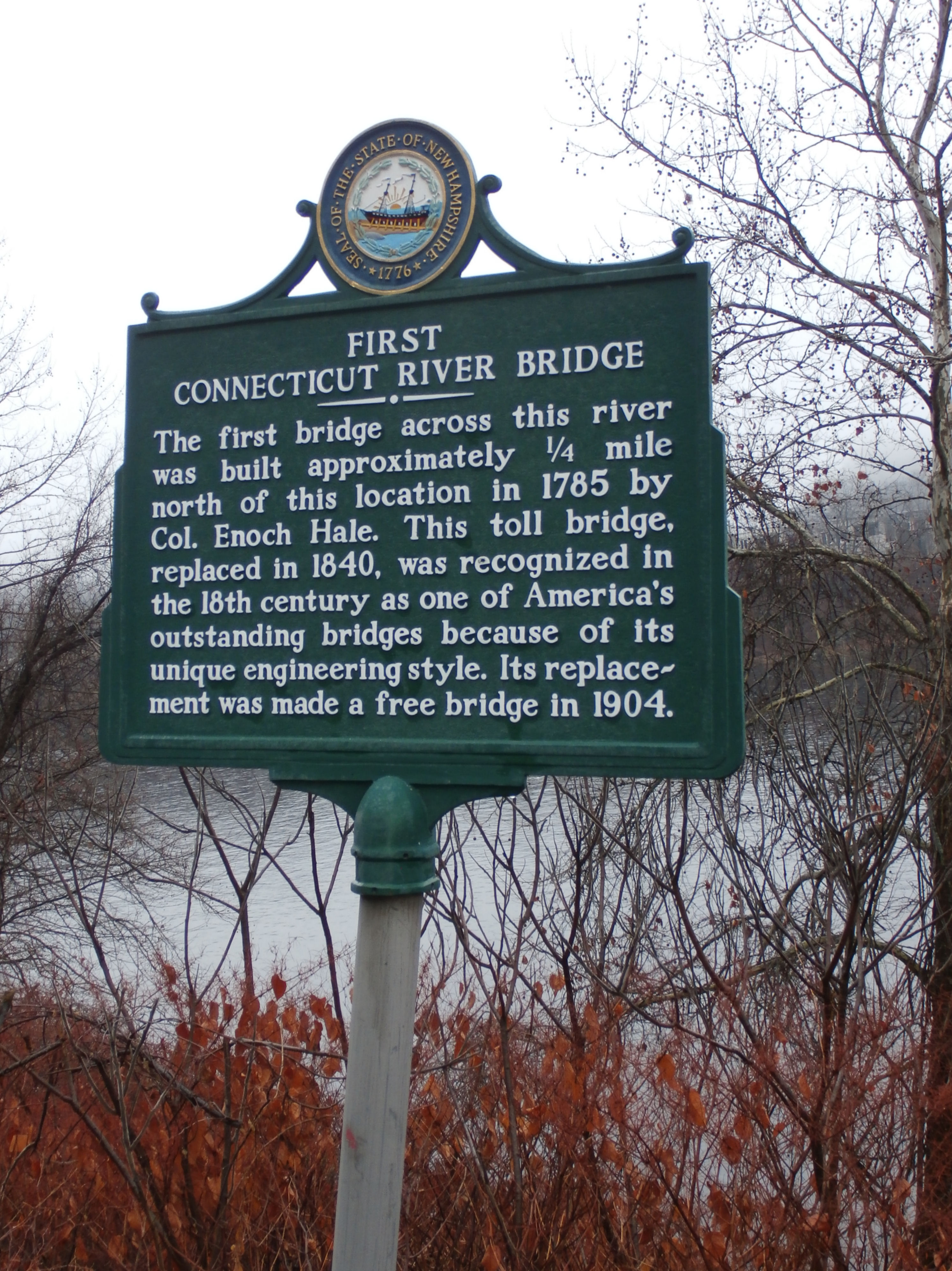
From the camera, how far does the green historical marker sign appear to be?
244 centimetres

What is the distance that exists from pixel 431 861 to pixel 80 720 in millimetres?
15727

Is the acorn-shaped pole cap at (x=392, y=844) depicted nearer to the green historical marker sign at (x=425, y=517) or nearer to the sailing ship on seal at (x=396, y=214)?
the green historical marker sign at (x=425, y=517)

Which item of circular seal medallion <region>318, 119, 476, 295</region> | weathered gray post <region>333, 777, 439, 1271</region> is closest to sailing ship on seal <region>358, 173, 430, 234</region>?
circular seal medallion <region>318, 119, 476, 295</region>

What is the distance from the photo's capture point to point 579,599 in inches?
97.3

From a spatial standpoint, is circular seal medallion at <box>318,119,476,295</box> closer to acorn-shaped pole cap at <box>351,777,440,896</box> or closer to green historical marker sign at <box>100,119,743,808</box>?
green historical marker sign at <box>100,119,743,808</box>

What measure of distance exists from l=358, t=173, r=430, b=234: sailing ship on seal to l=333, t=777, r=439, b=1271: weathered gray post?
135 cm

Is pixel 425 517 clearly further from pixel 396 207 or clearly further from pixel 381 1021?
pixel 381 1021

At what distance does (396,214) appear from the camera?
2689 millimetres

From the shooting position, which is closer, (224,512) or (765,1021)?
(224,512)

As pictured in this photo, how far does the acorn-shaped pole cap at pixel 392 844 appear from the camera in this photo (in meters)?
2.45

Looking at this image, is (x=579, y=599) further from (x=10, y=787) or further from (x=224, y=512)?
(x=10, y=787)

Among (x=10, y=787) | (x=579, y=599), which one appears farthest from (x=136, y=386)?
(x=10, y=787)

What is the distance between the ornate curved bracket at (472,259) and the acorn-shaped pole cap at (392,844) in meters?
1.22

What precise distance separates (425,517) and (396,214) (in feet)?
2.50
